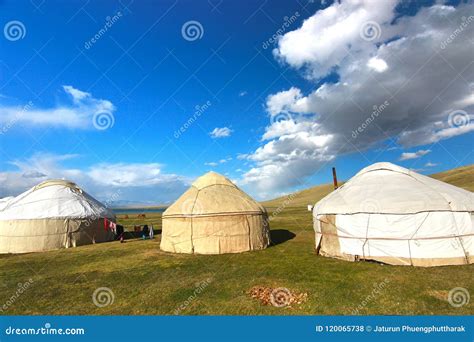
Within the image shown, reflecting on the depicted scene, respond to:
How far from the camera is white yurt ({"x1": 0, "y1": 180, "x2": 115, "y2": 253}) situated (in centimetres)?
1744

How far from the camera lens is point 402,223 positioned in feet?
35.1

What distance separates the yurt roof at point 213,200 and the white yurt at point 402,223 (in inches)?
171

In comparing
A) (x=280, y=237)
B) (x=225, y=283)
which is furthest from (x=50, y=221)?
(x=280, y=237)

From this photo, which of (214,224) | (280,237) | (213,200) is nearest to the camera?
(214,224)

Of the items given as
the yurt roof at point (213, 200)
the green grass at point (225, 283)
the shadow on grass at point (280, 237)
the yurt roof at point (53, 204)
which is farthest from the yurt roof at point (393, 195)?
the yurt roof at point (53, 204)

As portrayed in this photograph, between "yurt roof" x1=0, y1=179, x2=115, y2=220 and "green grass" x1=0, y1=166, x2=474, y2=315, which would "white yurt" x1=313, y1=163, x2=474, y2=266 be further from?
"yurt roof" x1=0, y1=179, x2=115, y2=220

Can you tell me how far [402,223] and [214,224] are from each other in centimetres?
821

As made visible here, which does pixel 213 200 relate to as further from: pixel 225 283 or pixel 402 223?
pixel 402 223

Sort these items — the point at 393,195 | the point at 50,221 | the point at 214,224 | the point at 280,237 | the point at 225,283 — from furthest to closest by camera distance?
1. the point at 280,237
2. the point at 50,221
3. the point at 214,224
4. the point at 393,195
5. the point at 225,283

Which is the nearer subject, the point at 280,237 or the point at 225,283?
the point at 225,283

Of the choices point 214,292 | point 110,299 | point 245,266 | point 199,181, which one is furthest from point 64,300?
point 199,181

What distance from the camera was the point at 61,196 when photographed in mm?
20000

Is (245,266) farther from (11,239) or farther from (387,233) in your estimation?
(11,239)

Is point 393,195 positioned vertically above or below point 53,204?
below
